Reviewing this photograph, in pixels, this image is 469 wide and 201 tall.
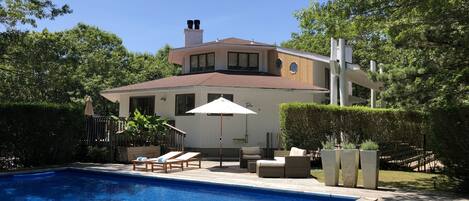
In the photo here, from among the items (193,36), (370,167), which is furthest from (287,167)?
(193,36)

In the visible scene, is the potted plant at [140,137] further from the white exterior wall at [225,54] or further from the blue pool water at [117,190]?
the white exterior wall at [225,54]

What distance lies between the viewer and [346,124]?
2092cm

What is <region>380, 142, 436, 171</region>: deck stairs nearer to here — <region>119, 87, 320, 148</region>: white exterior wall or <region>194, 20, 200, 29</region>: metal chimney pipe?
<region>119, 87, 320, 148</region>: white exterior wall

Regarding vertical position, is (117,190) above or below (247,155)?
below

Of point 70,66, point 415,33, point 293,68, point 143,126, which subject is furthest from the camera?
point 293,68

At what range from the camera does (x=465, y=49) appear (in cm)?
1587

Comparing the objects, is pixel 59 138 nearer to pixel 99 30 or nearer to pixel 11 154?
pixel 11 154

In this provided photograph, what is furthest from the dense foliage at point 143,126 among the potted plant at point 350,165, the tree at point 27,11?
the potted plant at point 350,165

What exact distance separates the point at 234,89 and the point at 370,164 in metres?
11.2

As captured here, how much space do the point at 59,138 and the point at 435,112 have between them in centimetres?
1427

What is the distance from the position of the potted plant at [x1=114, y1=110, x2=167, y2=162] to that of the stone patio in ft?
3.49

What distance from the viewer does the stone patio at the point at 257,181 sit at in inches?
480

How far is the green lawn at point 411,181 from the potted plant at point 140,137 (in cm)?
742

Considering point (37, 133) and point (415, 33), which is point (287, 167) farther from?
point (37, 133)
